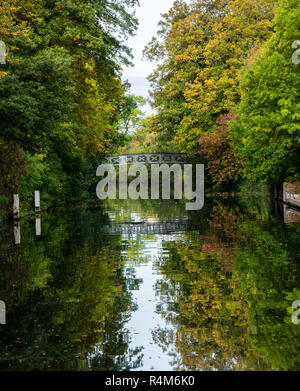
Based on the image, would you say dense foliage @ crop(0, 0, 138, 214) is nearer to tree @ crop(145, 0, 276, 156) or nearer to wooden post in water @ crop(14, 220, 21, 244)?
wooden post in water @ crop(14, 220, 21, 244)

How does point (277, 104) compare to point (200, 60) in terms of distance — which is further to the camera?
point (200, 60)

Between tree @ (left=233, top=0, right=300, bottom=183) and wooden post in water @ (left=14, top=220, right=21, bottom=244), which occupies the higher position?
tree @ (left=233, top=0, right=300, bottom=183)

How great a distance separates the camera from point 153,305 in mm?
7945

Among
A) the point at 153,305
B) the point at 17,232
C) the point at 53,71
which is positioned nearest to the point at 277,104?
the point at 53,71

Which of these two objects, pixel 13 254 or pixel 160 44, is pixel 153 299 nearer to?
pixel 13 254

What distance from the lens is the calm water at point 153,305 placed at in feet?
18.2

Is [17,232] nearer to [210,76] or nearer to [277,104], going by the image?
[277,104]

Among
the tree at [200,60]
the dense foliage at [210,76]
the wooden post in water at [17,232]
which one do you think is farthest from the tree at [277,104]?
the tree at [200,60]

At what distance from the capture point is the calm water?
5.55m

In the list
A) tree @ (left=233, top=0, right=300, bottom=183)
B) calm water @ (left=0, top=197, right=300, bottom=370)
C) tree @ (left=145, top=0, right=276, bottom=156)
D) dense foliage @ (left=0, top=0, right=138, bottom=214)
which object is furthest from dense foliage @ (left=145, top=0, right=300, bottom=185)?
calm water @ (left=0, top=197, right=300, bottom=370)

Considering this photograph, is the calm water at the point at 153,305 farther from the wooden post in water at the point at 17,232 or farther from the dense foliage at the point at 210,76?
the dense foliage at the point at 210,76

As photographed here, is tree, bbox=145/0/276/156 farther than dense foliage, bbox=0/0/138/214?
Yes

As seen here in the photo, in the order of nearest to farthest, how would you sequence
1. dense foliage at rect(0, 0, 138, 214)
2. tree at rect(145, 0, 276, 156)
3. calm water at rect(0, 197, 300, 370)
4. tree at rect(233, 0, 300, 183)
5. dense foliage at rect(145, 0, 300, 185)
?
calm water at rect(0, 197, 300, 370) < dense foliage at rect(0, 0, 138, 214) < tree at rect(233, 0, 300, 183) < dense foliage at rect(145, 0, 300, 185) < tree at rect(145, 0, 276, 156)

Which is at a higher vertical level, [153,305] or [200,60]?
[200,60]
